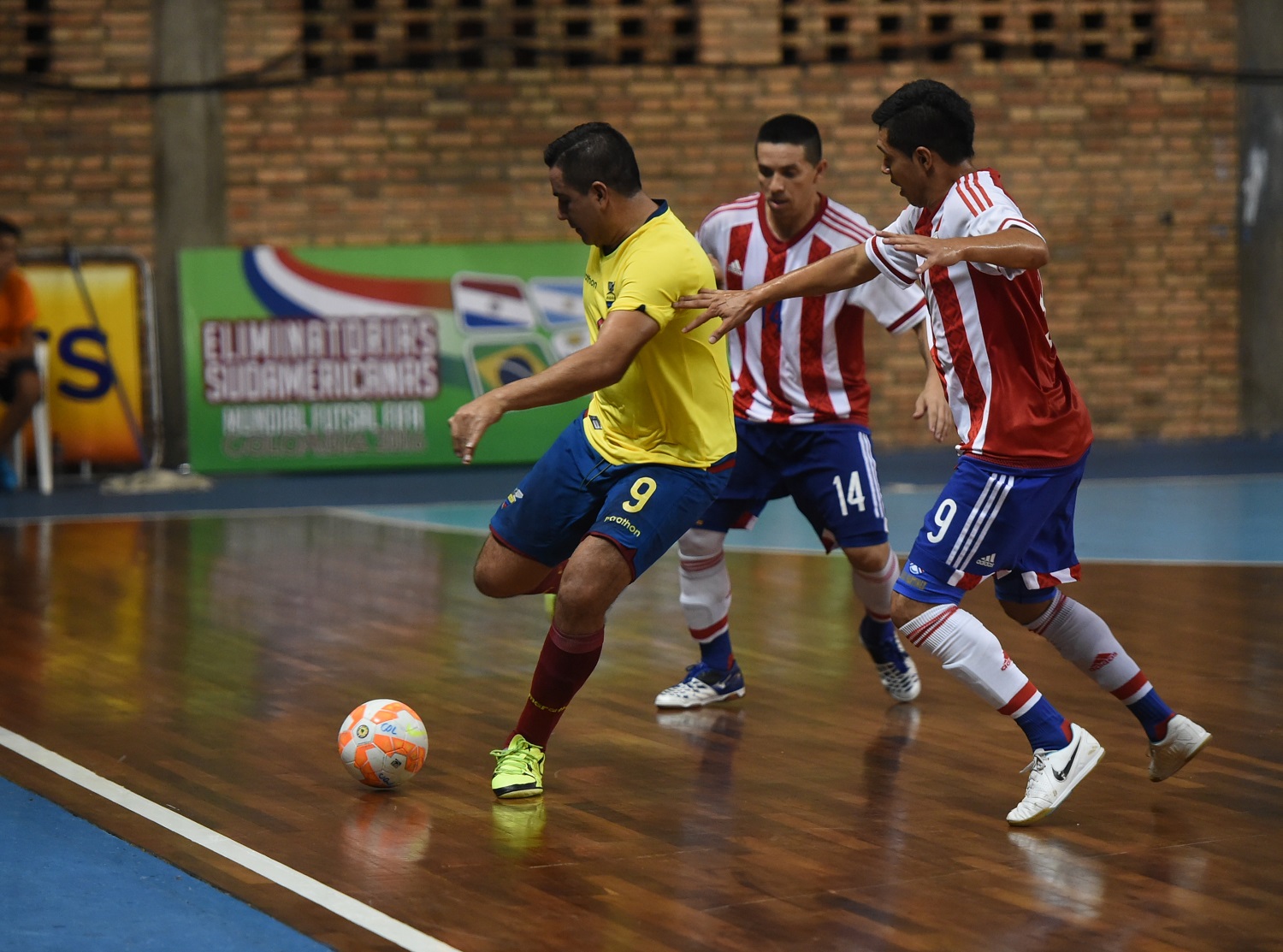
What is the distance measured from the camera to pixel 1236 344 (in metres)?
14.9

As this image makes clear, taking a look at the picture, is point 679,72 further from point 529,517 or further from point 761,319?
point 529,517

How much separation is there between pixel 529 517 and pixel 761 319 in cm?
156

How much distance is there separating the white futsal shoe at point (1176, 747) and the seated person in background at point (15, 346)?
9.46m

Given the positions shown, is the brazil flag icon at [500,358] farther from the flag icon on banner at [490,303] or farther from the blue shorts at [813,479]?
the blue shorts at [813,479]

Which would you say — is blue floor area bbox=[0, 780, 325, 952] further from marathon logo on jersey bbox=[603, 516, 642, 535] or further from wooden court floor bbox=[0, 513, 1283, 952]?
marathon logo on jersey bbox=[603, 516, 642, 535]

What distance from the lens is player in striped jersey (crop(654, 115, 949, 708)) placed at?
601cm

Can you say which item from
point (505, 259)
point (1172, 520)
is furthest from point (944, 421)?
point (505, 259)

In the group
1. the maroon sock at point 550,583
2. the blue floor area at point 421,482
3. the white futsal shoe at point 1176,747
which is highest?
the maroon sock at point 550,583

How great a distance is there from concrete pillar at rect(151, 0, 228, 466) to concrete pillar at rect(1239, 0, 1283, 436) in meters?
8.37

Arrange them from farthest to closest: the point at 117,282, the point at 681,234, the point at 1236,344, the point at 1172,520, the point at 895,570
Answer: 1. the point at 1236,344
2. the point at 117,282
3. the point at 1172,520
4. the point at 895,570
5. the point at 681,234

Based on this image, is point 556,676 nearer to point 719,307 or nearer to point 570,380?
point 570,380

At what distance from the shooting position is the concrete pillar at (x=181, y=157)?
44.7ft

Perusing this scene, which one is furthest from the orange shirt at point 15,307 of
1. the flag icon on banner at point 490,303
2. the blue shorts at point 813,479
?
the blue shorts at point 813,479

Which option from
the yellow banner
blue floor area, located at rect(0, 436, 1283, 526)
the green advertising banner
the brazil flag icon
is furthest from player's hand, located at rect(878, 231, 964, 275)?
the yellow banner
